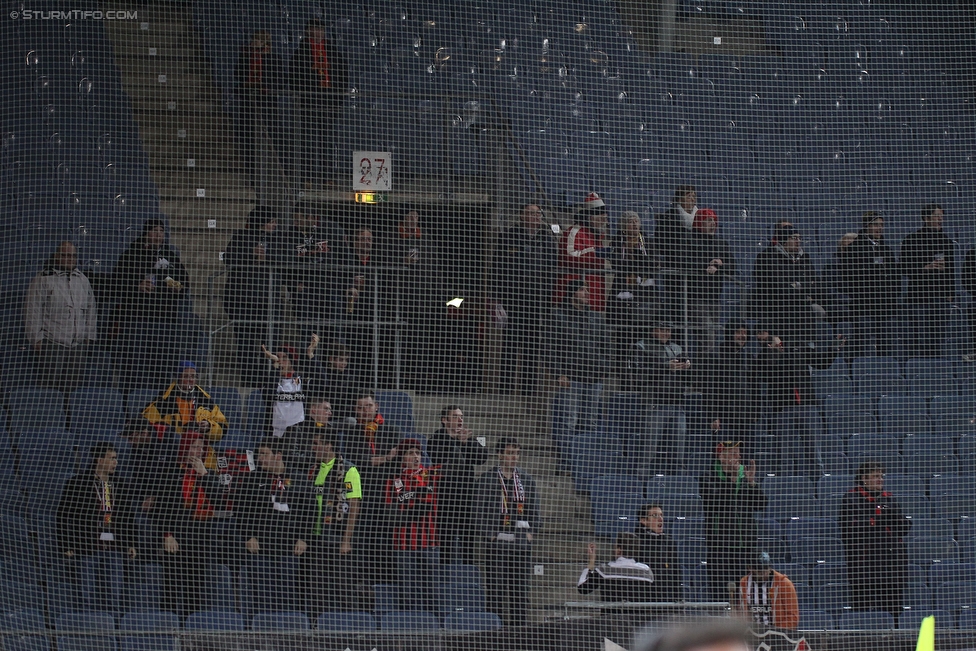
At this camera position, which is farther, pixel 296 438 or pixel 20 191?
pixel 20 191

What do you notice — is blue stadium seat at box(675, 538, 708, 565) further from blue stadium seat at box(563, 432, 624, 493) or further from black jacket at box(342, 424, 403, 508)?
black jacket at box(342, 424, 403, 508)

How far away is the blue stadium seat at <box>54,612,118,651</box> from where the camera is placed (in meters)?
5.86

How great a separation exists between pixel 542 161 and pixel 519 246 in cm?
108

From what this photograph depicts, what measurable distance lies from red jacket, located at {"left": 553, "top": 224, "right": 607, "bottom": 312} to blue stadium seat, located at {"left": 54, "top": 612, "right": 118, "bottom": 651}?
10.4 feet

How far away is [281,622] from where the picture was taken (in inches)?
237

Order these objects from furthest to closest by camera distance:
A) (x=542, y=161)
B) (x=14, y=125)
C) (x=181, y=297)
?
1. (x=542, y=161)
2. (x=14, y=125)
3. (x=181, y=297)

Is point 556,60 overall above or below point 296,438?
above

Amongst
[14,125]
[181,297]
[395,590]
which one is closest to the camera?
[395,590]

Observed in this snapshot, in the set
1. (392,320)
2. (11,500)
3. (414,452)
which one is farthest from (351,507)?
(11,500)

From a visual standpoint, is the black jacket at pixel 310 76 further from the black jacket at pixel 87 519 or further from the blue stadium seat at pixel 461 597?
the blue stadium seat at pixel 461 597

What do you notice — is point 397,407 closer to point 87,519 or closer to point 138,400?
point 138,400

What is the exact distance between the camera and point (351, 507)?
638 cm

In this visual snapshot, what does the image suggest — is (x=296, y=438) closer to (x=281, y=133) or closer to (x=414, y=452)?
(x=414, y=452)

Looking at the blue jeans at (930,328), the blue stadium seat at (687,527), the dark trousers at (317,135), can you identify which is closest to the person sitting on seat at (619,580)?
the blue stadium seat at (687,527)
